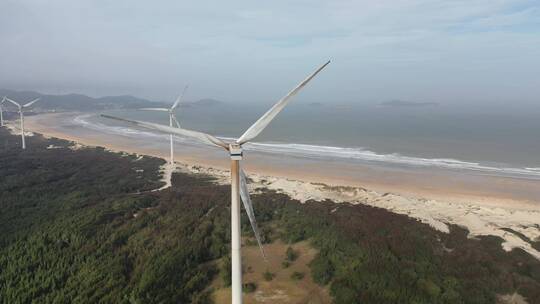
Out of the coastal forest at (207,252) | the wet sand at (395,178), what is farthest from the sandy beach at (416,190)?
the coastal forest at (207,252)

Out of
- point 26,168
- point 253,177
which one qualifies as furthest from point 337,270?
point 26,168

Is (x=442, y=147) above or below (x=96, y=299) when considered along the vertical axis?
above

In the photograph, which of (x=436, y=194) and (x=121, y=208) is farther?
(x=436, y=194)

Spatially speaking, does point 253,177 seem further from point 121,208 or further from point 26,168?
point 26,168

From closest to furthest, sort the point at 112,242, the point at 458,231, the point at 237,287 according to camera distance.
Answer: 1. the point at 237,287
2. the point at 112,242
3. the point at 458,231

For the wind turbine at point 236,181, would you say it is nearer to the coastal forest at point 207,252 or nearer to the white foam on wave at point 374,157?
the coastal forest at point 207,252

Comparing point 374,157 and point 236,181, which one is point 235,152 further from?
point 374,157

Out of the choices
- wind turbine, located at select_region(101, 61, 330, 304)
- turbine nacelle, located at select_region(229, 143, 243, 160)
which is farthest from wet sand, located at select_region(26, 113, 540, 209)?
turbine nacelle, located at select_region(229, 143, 243, 160)

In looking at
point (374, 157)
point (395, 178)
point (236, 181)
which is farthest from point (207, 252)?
point (374, 157)
